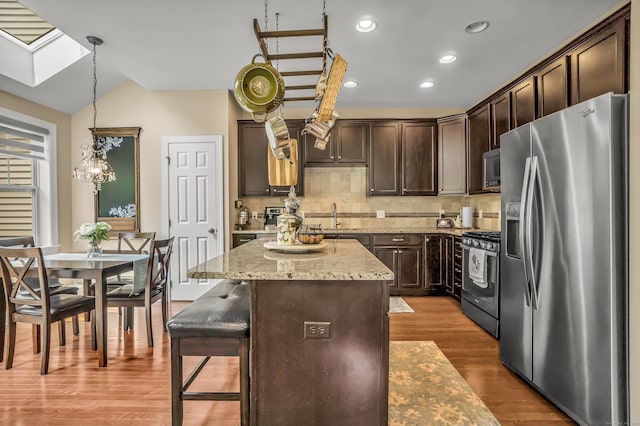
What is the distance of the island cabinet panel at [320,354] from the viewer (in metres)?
1.53

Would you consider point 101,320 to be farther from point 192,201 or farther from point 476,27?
point 476,27

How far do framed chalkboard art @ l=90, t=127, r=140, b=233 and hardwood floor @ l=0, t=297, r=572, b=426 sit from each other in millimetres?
1653

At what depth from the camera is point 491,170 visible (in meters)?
3.85

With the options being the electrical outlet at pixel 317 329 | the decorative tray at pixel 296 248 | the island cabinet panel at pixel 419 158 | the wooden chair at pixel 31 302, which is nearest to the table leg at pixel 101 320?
the wooden chair at pixel 31 302

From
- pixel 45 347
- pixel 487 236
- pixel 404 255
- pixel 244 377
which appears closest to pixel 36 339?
pixel 45 347

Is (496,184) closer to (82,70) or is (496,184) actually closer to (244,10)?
(244,10)

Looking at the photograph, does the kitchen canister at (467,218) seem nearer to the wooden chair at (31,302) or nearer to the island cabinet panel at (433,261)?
the island cabinet panel at (433,261)

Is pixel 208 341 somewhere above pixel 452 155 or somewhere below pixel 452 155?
below

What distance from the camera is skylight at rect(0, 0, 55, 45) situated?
3.42m

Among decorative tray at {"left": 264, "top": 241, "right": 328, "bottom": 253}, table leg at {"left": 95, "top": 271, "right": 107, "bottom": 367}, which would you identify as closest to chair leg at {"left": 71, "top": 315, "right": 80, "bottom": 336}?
table leg at {"left": 95, "top": 271, "right": 107, "bottom": 367}

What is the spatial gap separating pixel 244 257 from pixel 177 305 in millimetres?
3055

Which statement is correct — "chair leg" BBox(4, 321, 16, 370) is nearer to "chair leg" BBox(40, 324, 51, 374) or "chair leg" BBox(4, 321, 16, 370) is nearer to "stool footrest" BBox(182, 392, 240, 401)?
"chair leg" BBox(40, 324, 51, 374)

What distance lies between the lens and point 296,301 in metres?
1.55

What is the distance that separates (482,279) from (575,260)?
1522mm
